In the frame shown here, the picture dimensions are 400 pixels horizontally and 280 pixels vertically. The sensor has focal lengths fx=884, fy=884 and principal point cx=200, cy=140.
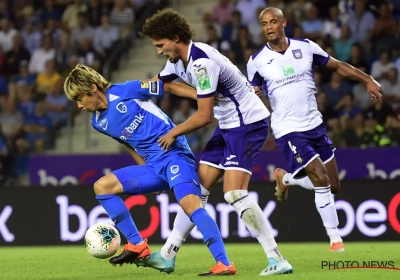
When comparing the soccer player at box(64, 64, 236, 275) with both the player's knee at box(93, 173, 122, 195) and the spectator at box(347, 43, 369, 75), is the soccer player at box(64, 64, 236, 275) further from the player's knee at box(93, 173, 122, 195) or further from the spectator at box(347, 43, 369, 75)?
the spectator at box(347, 43, 369, 75)

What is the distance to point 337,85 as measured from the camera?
12.7 m

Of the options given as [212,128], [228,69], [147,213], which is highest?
[228,69]

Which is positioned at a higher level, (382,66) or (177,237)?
(382,66)

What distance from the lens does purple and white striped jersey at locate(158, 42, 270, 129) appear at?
6.53 meters

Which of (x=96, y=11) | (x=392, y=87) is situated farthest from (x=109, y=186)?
(x=96, y=11)

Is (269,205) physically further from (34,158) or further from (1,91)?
(1,91)

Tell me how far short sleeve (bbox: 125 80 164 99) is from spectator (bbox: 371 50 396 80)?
658 centimetres

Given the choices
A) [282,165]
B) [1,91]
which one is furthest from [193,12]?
[282,165]

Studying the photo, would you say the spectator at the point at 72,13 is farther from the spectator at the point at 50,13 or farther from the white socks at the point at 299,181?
the white socks at the point at 299,181

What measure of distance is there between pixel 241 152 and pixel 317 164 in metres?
2.02

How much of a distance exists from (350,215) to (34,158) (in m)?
4.86

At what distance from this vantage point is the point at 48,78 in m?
15.2

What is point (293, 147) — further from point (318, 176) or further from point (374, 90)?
point (374, 90)

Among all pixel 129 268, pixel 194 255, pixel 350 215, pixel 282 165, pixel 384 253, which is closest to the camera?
pixel 129 268
